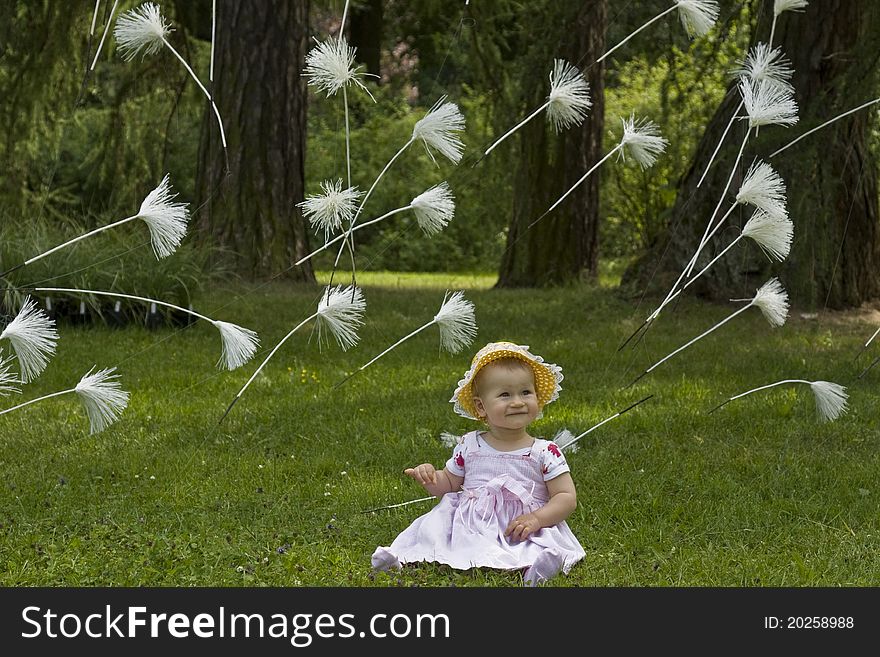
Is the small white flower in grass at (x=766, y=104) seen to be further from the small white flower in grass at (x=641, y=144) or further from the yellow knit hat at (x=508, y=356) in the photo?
the yellow knit hat at (x=508, y=356)

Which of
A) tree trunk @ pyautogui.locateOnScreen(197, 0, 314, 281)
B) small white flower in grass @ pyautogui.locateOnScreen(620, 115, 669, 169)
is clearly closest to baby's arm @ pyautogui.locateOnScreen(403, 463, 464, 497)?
small white flower in grass @ pyautogui.locateOnScreen(620, 115, 669, 169)

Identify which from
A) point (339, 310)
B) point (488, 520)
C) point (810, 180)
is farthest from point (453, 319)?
point (810, 180)

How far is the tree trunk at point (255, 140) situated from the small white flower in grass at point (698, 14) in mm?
5683

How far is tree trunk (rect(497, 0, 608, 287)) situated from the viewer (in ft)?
33.5

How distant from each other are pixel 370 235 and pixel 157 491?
13747 millimetres

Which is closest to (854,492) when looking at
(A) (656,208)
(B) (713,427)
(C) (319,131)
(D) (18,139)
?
(B) (713,427)

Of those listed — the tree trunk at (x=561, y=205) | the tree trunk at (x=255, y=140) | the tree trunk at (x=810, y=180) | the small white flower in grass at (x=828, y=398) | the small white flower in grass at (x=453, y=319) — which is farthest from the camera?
the tree trunk at (x=561, y=205)

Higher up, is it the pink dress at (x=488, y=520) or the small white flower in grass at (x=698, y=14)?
the small white flower in grass at (x=698, y=14)

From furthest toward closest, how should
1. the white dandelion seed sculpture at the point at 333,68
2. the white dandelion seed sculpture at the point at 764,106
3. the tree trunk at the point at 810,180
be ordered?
the tree trunk at the point at 810,180
the white dandelion seed sculpture at the point at 764,106
the white dandelion seed sculpture at the point at 333,68

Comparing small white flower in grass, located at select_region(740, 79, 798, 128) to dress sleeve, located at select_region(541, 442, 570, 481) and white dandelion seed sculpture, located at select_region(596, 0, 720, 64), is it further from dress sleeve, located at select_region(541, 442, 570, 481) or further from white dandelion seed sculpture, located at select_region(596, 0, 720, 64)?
dress sleeve, located at select_region(541, 442, 570, 481)

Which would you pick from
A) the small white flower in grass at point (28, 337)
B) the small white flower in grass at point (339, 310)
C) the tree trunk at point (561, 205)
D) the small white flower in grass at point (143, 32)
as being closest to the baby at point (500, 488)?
the small white flower in grass at point (339, 310)

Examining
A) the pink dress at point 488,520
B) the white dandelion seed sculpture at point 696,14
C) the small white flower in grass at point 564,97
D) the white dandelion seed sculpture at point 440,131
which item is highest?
the white dandelion seed sculpture at point 696,14

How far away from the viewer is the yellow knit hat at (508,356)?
3422 mm
